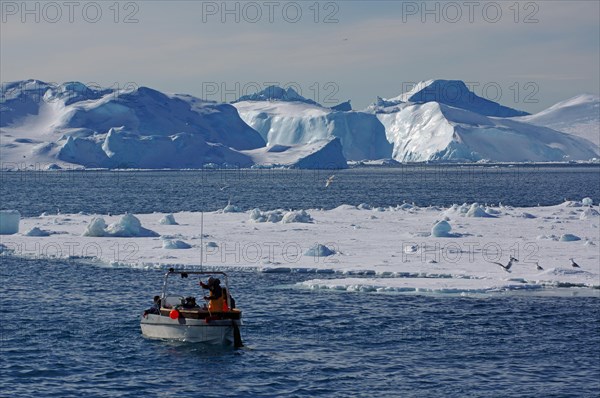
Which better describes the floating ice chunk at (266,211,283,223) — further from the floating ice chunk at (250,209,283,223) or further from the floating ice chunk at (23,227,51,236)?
the floating ice chunk at (23,227,51,236)

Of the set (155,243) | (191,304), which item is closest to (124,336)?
(191,304)

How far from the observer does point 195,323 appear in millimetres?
25484

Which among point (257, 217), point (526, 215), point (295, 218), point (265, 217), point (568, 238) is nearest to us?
point (568, 238)

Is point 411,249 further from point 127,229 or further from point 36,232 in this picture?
point 36,232

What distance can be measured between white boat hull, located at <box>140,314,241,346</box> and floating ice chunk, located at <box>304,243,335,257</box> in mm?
14755

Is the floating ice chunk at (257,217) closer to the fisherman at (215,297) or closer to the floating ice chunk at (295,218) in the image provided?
the floating ice chunk at (295,218)

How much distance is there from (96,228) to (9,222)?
5.54 m

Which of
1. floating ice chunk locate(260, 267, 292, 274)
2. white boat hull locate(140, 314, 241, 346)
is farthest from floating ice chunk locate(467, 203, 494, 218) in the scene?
white boat hull locate(140, 314, 241, 346)

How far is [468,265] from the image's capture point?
37.3m

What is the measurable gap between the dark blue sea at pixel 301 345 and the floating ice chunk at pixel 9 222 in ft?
46.9

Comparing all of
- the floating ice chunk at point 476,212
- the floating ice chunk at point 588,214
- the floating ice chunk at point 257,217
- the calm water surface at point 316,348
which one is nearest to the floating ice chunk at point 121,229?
the floating ice chunk at point 257,217

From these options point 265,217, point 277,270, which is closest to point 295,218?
point 265,217

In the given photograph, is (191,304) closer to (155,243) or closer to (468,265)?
(468,265)

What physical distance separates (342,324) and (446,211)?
37.7 meters
